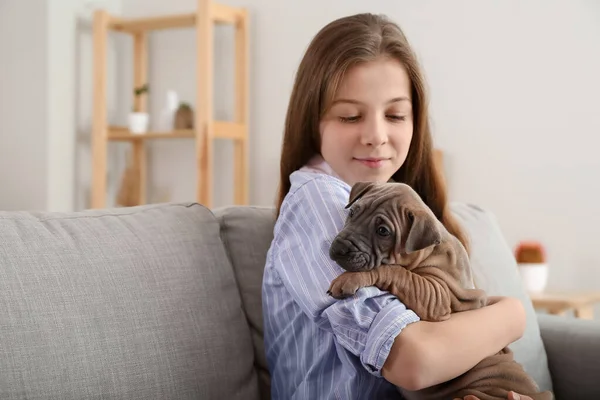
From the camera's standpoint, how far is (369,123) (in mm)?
1515

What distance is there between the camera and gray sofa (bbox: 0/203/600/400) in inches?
51.3

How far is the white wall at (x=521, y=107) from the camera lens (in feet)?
11.5

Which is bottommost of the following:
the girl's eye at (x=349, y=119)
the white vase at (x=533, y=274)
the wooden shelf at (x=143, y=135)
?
the white vase at (x=533, y=274)

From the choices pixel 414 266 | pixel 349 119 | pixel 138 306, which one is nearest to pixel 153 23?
pixel 349 119

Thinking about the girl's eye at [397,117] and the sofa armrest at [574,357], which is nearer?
the girl's eye at [397,117]

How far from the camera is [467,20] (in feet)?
12.5

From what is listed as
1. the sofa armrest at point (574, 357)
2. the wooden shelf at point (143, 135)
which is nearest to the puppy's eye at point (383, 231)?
the sofa armrest at point (574, 357)

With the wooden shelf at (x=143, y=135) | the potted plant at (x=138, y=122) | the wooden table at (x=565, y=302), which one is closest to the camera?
the wooden table at (x=565, y=302)

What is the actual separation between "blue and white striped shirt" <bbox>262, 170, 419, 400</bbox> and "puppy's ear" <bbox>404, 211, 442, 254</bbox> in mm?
90

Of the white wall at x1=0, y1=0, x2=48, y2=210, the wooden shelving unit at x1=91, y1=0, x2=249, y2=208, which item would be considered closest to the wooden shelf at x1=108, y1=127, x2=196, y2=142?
the wooden shelving unit at x1=91, y1=0, x2=249, y2=208

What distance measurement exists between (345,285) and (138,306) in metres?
0.43

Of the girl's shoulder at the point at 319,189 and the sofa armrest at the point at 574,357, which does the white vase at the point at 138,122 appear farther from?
the girl's shoulder at the point at 319,189

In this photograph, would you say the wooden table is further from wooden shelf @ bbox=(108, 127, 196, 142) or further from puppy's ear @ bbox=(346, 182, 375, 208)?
wooden shelf @ bbox=(108, 127, 196, 142)

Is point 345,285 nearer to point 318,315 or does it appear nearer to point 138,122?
point 318,315
